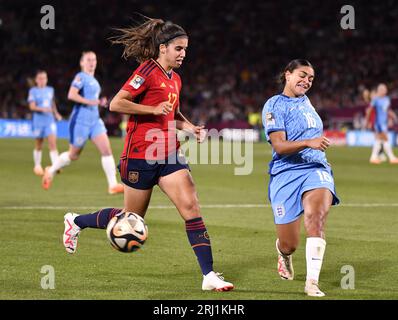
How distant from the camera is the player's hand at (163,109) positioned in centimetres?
797

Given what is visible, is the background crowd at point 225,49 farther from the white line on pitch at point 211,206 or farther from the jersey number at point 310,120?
the jersey number at point 310,120

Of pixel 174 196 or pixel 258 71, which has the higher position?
pixel 258 71

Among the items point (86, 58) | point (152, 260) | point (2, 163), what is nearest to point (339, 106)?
point (2, 163)

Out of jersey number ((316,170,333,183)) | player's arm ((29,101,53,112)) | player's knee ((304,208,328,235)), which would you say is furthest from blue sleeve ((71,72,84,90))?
player's knee ((304,208,328,235))

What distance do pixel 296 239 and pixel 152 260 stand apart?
1814 millimetres

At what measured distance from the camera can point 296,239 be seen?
857 cm

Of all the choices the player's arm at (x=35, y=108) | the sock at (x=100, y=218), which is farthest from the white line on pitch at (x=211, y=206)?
the player's arm at (x=35, y=108)

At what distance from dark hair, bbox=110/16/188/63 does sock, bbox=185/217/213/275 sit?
63.5 inches

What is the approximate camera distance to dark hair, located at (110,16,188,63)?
8.31 metres

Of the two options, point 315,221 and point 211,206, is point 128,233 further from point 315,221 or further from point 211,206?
point 211,206

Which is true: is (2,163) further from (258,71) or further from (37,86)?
(258,71)

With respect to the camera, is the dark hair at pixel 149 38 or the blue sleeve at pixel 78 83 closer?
the dark hair at pixel 149 38

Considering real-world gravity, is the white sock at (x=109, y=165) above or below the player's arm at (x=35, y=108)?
below
